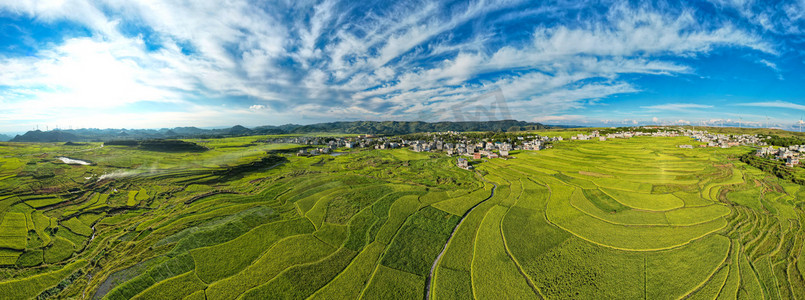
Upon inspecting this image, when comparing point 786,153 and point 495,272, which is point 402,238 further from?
point 786,153

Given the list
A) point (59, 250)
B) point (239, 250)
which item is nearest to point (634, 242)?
point (239, 250)

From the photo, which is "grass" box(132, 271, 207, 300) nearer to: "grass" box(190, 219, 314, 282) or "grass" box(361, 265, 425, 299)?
"grass" box(190, 219, 314, 282)

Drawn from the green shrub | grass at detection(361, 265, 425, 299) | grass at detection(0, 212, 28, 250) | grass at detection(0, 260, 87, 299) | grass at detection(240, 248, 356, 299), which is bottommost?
grass at detection(361, 265, 425, 299)

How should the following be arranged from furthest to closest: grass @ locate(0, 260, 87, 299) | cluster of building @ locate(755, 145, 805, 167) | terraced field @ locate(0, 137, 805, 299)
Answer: cluster of building @ locate(755, 145, 805, 167)
terraced field @ locate(0, 137, 805, 299)
grass @ locate(0, 260, 87, 299)

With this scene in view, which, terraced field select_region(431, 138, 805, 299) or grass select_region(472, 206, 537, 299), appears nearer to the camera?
grass select_region(472, 206, 537, 299)

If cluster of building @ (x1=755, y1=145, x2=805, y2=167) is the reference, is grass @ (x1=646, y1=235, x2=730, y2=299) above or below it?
below

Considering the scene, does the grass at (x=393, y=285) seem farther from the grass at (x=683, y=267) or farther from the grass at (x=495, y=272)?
the grass at (x=683, y=267)

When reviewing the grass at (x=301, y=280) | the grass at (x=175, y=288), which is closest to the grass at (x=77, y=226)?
the grass at (x=175, y=288)

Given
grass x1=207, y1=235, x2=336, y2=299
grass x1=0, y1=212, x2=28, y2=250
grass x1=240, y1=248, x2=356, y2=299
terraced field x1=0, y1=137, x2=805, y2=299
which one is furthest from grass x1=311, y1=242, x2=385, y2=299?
grass x1=0, y1=212, x2=28, y2=250
